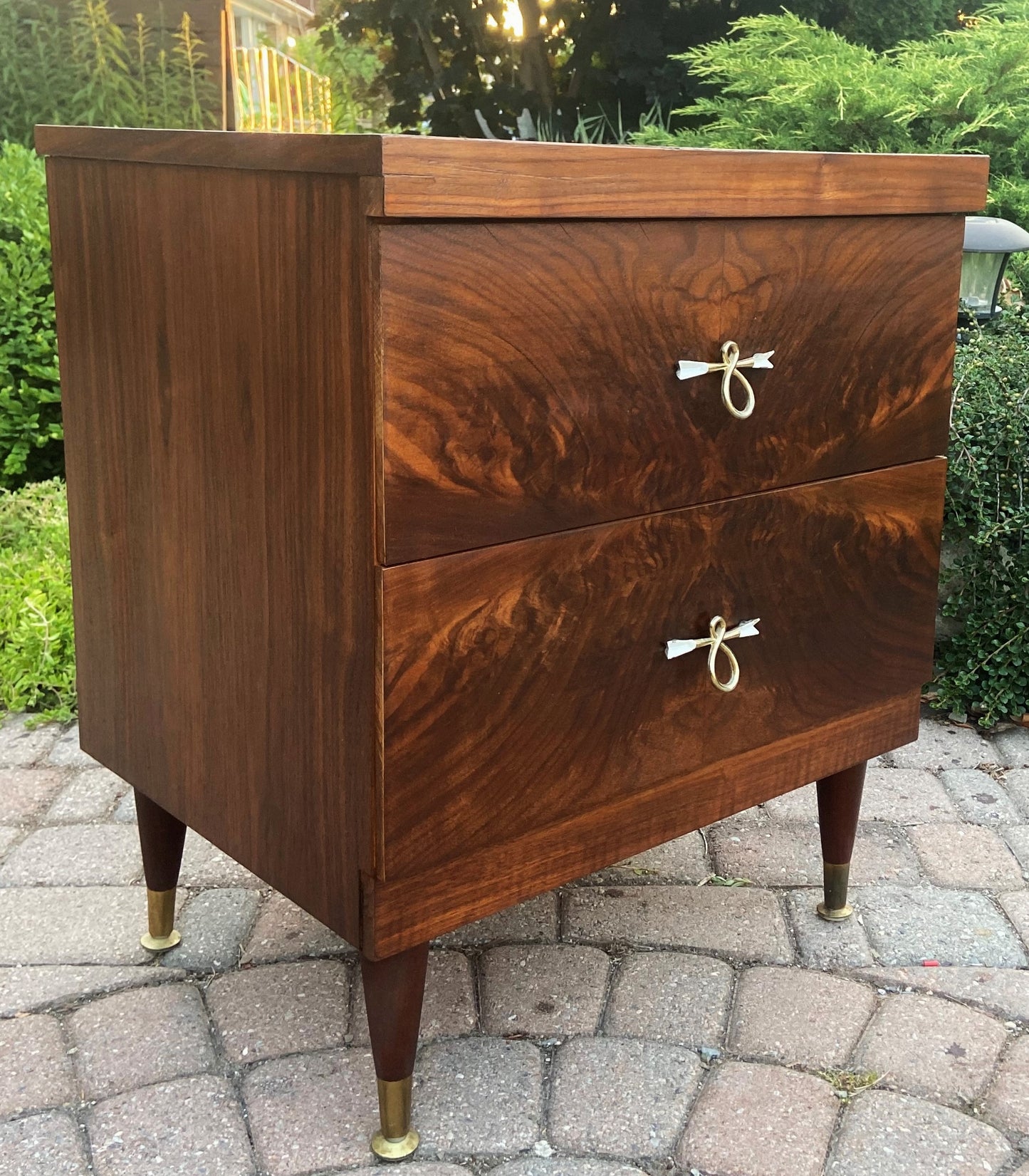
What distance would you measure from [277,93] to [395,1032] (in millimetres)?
2410

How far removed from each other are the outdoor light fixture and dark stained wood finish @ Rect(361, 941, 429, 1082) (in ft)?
6.59

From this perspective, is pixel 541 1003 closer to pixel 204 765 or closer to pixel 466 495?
pixel 204 765

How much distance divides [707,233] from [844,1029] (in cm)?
95

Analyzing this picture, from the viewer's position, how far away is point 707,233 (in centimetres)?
125

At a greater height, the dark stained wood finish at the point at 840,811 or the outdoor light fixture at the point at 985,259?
the outdoor light fixture at the point at 985,259

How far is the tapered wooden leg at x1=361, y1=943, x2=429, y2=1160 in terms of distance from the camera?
4.12ft

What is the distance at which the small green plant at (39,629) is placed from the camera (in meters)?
2.55

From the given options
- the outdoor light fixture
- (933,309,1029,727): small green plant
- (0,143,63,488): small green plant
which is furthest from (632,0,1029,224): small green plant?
(0,143,63,488): small green plant

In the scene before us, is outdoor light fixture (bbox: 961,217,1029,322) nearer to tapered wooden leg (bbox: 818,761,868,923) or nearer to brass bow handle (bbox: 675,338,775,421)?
tapered wooden leg (bbox: 818,761,868,923)

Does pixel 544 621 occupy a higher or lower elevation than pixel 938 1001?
higher

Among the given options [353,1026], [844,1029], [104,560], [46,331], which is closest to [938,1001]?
[844,1029]

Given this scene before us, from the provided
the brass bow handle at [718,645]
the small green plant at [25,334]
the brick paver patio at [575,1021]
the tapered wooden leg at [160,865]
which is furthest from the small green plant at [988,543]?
the small green plant at [25,334]

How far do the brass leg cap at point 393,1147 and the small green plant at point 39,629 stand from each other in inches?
49.9

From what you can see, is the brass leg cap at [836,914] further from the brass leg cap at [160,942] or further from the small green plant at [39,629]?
the small green plant at [39,629]
